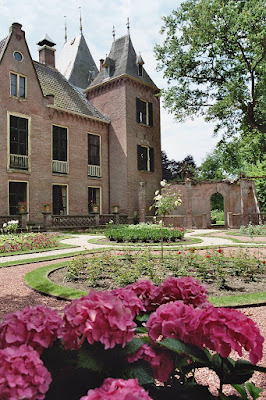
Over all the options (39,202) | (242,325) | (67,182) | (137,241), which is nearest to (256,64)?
(137,241)

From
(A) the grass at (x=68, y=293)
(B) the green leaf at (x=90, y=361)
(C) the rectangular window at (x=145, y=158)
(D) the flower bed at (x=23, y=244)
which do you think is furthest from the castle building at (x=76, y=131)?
(B) the green leaf at (x=90, y=361)

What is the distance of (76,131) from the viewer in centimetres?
2330

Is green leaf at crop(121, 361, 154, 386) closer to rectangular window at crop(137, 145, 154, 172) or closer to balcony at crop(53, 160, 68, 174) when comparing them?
balcony at crop(53, 160, 68, 174)

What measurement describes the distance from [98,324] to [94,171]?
76.5ft

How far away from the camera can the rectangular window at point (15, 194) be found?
19.3 m

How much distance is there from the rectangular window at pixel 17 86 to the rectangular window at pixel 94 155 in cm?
607

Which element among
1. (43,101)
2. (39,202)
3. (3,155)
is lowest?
(39,202)

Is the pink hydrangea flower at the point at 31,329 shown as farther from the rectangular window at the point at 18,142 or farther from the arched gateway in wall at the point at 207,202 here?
the arched gateway in wall at the point at 207,202

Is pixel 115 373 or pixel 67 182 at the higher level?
pixel 67 182

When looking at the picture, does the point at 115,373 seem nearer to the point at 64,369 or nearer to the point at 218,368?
the point at 64,369

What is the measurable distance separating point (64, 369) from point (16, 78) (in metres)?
21.7

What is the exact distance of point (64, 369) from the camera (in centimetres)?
130

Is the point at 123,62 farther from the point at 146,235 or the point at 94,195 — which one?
the point at 146,235

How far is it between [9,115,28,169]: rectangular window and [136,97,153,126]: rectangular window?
9.63 m
